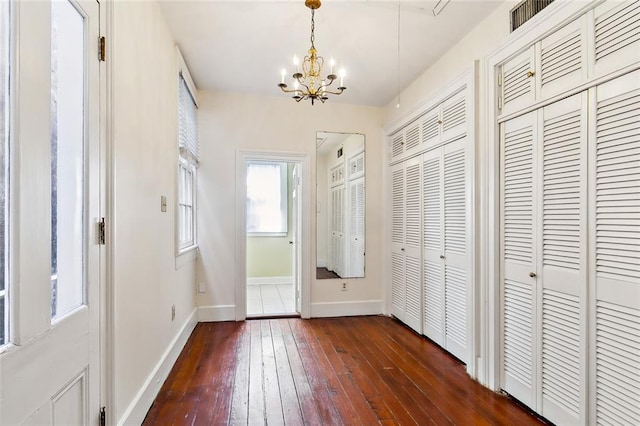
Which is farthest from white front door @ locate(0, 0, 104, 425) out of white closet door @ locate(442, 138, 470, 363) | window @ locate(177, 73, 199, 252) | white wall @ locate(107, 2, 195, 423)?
white closet door @ locate(442, 138, 470, 363)

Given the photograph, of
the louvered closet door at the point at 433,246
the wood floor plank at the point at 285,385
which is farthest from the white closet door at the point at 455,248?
the wood floor plank at the point at 285,385

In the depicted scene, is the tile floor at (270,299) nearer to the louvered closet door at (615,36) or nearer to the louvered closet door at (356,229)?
the louvered closet door at (356,229)

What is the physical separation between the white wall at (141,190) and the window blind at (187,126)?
0.91ft

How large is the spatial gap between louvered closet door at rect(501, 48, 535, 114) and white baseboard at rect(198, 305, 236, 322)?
3351mm

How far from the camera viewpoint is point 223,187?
3828mm

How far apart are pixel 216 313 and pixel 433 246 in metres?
2.53

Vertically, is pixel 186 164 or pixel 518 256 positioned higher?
pixel 186 164

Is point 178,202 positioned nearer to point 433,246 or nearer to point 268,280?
point 433,246

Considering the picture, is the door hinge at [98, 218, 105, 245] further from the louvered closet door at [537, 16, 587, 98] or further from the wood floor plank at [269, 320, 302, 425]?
the louvered closet door at [537, 16, 587, 98]

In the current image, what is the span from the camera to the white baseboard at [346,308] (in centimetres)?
402

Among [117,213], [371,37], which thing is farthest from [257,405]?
[371,37]

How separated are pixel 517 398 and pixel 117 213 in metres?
2.66

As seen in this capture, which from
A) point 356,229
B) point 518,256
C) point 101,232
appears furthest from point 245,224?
point 518,256

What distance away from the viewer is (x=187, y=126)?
3275mm
